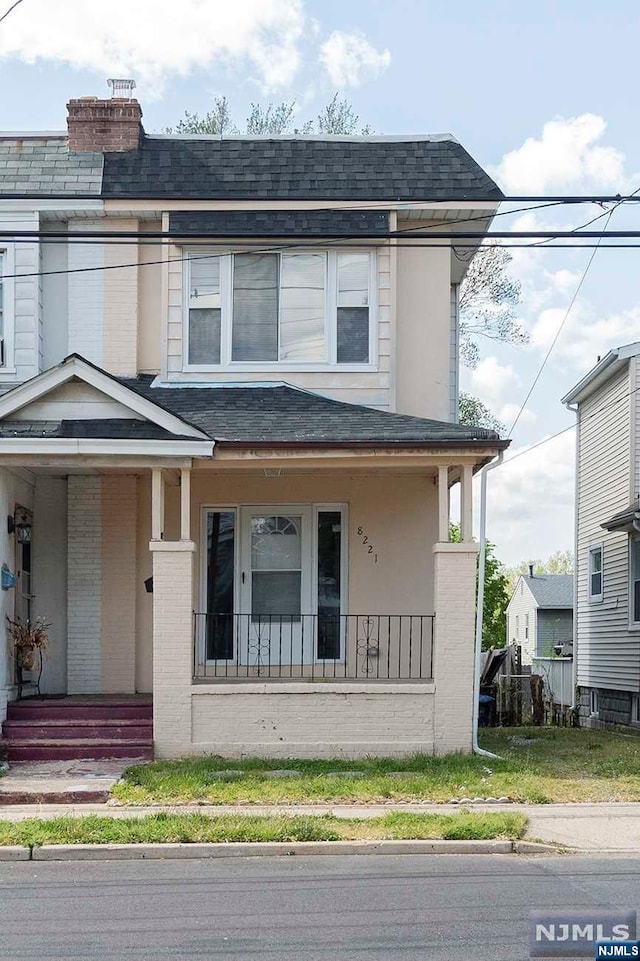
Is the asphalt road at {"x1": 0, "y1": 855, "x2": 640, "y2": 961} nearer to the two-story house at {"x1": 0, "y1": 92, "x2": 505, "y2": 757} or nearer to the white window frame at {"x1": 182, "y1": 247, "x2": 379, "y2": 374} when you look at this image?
the two-story house at {"x1": 0, "y1": 92, "x2": 505, "y2": 757}

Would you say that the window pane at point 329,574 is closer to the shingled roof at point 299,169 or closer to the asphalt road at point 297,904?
the shingled roof at point 299,169

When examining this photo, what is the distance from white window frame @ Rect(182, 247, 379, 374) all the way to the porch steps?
451 cm

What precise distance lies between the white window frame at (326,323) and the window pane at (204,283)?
55 mm

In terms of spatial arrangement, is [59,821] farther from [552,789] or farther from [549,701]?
[549,701]

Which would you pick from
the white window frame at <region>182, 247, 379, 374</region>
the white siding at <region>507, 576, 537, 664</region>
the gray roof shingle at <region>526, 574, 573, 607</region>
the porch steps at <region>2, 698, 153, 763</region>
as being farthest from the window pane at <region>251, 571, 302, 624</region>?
the white siding at <region>507, 576, 537, 664</region>

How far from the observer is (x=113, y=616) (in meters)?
15.4

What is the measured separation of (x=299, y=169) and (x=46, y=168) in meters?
3.39

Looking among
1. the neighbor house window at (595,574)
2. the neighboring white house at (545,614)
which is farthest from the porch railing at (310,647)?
the neighboring white house at (545,614)

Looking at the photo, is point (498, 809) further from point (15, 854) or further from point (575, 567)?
point (575, 567)

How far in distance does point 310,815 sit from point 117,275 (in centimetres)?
837

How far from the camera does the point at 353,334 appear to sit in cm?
1574

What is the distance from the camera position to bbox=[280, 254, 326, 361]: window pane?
15.7 m

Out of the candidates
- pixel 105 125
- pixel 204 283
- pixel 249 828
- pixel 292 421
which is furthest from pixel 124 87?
pixel 249 828

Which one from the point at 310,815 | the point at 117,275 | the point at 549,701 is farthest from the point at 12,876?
the point at 549,701
